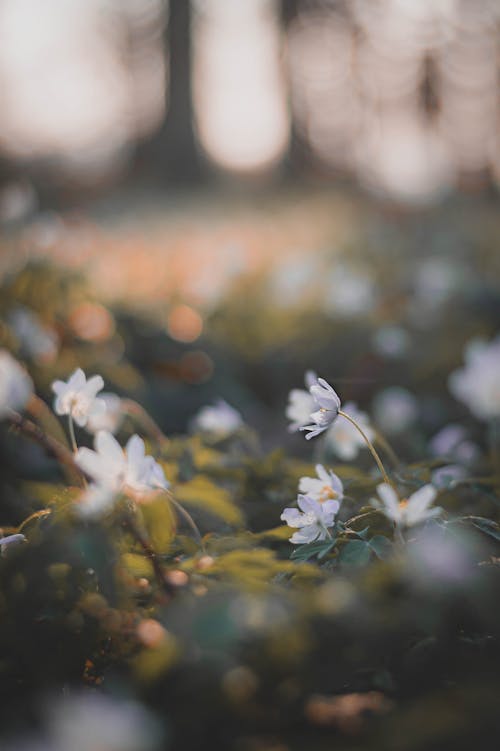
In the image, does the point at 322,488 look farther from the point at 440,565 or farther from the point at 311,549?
the point at 440,565

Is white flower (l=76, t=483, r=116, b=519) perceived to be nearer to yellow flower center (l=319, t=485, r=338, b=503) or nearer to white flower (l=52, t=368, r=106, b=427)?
white flower (l=52, t=368, r=106, b=427)

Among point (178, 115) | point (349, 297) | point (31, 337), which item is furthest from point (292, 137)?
point (31, 337)

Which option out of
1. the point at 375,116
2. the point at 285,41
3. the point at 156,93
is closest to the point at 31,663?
the point at 285,41

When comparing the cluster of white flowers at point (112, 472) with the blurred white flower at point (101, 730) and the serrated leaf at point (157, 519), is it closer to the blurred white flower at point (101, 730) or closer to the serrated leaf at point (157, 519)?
the serrated leaf at point (157, 519)

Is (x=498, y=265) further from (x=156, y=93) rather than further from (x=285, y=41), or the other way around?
(x=156, y=93)

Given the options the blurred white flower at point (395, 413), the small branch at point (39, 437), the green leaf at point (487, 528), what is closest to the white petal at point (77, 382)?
the small branch at point (39, 437)

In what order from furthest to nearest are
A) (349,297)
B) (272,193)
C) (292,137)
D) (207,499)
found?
(292,137) → (272,193) → (349,297) → (207,499)
